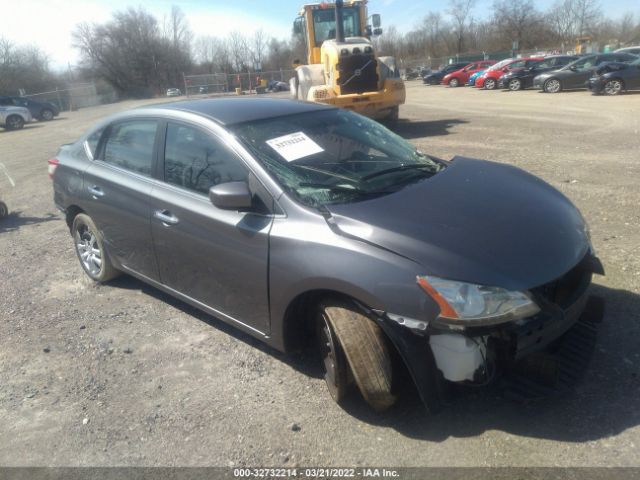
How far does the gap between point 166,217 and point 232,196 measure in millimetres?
858

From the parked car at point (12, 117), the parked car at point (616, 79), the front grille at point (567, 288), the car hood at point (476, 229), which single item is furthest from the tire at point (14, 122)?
the front grille at point (567, 288)

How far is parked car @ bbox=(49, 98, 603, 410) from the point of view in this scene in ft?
7.67

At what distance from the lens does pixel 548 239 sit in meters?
2.64

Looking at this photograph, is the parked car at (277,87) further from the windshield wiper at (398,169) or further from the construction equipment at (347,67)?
the windshield wiper at (398,169)

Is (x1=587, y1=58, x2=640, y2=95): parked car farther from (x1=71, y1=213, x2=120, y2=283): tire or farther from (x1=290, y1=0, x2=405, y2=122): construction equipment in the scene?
(x1=71, y1=213, x2=120, y2=283): tire

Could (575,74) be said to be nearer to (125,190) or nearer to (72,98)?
(125,190)

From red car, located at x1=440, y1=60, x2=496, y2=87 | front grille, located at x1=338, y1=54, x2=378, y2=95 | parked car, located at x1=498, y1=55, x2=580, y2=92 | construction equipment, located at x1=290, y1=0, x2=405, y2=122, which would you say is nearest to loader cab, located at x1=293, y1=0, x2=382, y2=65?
construction equipment, located at x1=290, y1=0, x2=405, y2=122

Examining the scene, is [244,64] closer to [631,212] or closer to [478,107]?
[478,107]

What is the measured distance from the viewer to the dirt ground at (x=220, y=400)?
246 cm

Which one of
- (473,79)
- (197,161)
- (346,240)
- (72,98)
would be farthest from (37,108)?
(346,240)

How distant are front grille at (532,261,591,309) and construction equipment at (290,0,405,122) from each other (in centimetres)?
923

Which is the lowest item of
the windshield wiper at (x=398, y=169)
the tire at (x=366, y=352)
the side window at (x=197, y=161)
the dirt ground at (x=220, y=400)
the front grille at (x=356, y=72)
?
the dirt ground at (x=220, y=400)

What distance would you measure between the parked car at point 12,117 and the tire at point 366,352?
28923 millimetres

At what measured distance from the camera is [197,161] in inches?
132
